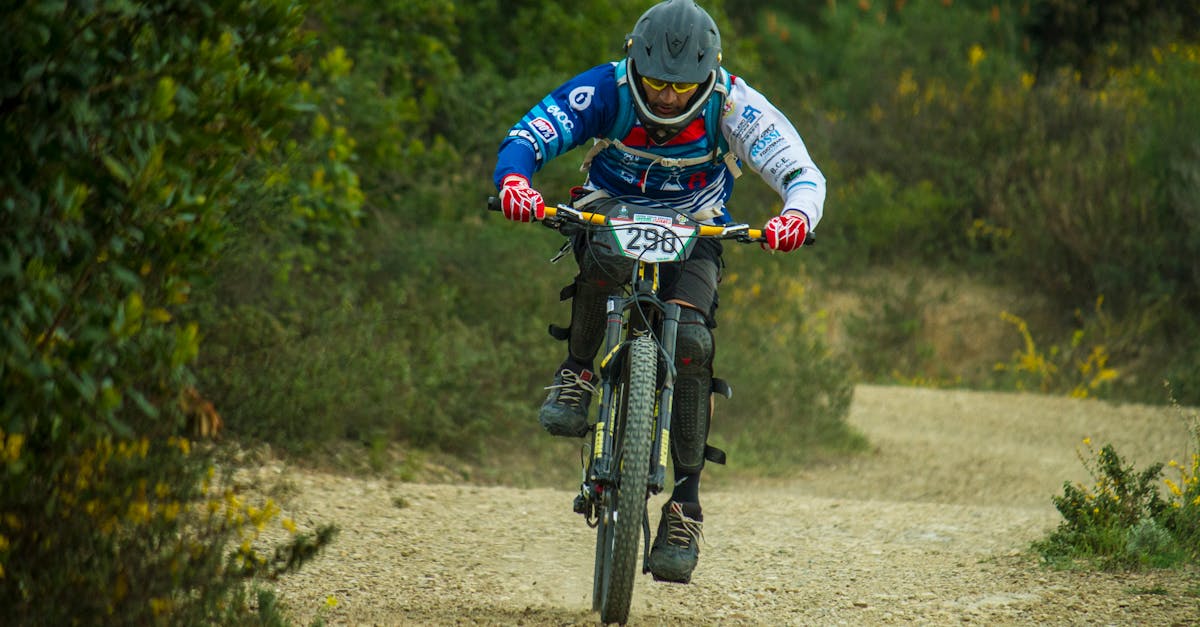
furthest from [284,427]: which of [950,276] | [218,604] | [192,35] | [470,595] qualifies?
[950,276]

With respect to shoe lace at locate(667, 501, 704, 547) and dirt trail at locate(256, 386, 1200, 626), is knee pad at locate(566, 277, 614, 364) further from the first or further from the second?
dirt trail at locate(256, 386, 1200, 626)

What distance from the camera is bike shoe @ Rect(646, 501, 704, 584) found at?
14.9 feet


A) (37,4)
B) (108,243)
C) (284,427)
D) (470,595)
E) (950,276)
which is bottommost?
(470,595)

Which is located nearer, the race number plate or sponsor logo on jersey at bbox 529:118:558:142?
the race number plate

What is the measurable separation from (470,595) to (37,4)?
2.87m

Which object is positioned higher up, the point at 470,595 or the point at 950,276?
the point at 950,276

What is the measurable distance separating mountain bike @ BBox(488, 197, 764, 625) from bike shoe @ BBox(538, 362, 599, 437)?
1.05ft

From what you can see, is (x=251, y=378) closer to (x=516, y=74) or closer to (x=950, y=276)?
(x=516, y=74)

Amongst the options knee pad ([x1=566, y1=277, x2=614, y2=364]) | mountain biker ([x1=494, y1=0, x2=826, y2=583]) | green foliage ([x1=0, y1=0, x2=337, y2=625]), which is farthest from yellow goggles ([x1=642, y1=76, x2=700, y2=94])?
green foliage ([x1=0, y1=0, x2=337, y2=625])

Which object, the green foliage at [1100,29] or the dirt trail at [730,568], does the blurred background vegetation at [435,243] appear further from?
the dirt trail at [730,568]

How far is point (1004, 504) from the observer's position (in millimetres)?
9070

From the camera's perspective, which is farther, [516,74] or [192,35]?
[516,74]

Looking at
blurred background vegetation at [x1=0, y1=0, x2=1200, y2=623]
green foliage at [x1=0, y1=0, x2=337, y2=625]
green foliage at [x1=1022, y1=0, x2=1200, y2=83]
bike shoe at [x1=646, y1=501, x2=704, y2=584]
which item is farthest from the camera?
green foliage at [x1=1022, y1=0, x2=1200, y2=83]

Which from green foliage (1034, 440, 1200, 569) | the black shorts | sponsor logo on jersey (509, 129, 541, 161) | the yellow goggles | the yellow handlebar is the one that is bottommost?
green foliage (1034, 440, 1200, 569)
